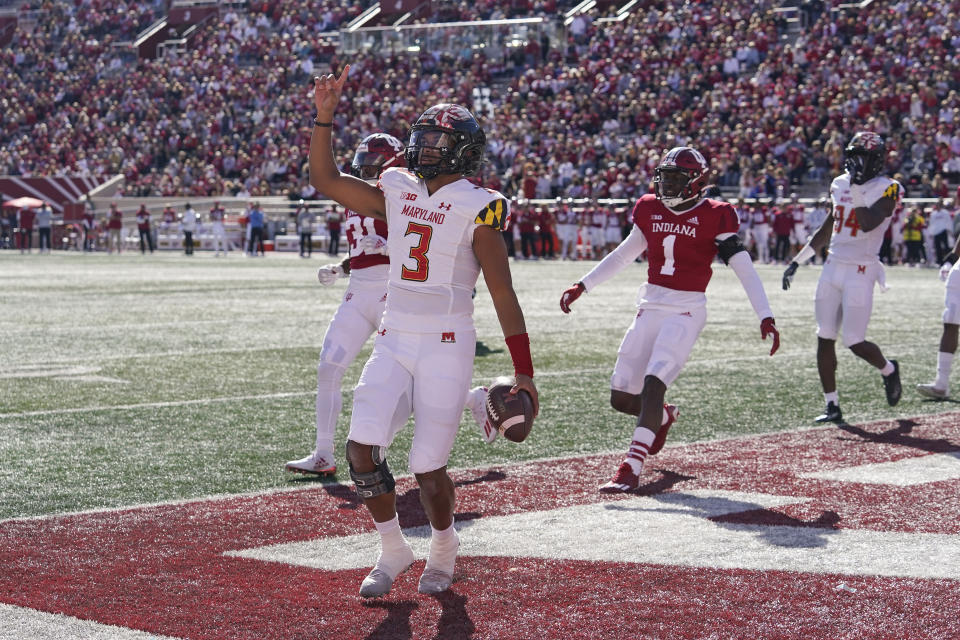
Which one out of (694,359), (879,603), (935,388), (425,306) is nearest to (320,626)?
(425,306)

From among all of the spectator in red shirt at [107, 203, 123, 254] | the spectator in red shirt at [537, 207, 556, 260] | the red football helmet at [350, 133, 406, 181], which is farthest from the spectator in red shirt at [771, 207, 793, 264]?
the red football helmet at [350, 133, 406, 181]

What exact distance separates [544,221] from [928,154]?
8932 mm

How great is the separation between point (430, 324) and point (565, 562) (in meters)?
1.06

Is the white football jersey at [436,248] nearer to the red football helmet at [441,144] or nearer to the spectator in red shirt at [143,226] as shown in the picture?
the red football helmet at [441,144]

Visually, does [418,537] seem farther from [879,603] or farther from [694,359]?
[694,359]

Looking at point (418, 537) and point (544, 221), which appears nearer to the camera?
point (418, 537)

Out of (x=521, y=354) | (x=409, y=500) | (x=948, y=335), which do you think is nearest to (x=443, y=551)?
(x=521, y=354)

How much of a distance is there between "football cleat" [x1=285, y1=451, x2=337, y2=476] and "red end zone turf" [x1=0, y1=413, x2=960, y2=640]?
27 centimetres

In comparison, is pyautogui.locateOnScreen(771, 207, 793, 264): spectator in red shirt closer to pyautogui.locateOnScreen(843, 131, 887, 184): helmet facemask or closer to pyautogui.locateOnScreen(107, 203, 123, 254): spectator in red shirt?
pyautogui.locateOnScreen(107, 203, 123, 254): spectator in red shirt

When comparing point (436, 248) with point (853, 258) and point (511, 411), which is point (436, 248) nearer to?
point (511, 411)

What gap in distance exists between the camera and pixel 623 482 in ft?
21.1

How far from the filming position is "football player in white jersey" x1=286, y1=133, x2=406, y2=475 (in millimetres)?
6926

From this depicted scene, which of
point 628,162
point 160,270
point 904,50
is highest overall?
point 904,50

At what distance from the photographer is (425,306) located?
4.72m
